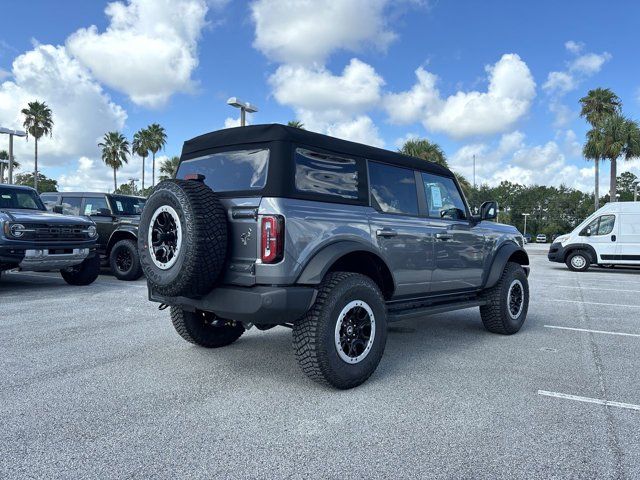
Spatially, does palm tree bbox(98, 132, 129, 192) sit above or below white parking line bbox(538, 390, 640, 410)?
above

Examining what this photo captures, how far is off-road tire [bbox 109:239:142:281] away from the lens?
396 inches

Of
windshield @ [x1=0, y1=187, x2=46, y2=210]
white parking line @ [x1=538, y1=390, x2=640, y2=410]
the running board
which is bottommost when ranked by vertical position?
white parking line @ [x1=538, y1=390, x2=640, y2=410]

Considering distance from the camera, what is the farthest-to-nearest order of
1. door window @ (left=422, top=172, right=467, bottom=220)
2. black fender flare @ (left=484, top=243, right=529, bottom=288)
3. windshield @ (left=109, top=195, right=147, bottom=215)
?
windshield @ (left=109, top=195, right=147, bottom=215) < black fender flare @ (left=484, top=243, right=529, bottom=288) < door window @ (left=422, top=172, right=467, bottom=220)

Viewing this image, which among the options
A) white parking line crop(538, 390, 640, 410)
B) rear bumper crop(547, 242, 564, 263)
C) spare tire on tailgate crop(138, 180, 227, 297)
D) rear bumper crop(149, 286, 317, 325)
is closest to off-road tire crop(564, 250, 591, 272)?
rear bumper crop(547, 242, 564, 263)

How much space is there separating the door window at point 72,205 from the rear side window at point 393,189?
916 cm

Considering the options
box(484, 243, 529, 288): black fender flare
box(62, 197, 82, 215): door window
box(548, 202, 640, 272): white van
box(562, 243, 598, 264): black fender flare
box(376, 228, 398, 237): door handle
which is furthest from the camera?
box(562, 243, 598, 264): black fender flare

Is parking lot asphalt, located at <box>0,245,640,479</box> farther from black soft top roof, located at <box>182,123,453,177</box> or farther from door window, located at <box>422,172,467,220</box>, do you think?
black soft top roof, located at <box>182,123,453,177</box>

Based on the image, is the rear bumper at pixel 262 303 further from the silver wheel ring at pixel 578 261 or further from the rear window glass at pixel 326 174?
the silver wheel ring at pixel 578 261

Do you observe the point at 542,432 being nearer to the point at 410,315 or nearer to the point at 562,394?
the point at 562,394

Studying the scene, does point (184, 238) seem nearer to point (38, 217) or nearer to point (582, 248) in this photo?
point (38, 217)

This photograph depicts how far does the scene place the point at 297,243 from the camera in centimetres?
348

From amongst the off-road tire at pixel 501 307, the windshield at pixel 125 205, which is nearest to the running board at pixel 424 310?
the off-road tire at pixel 501 307

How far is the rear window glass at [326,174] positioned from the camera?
3.75 meters

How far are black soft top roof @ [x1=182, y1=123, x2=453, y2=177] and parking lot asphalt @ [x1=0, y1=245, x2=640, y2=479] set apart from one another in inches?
75.6
